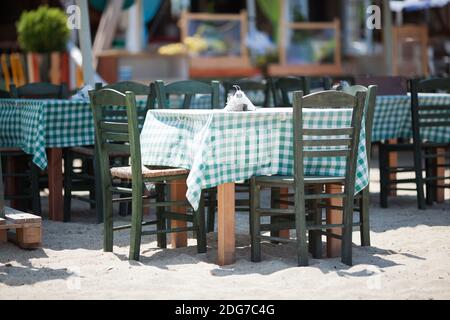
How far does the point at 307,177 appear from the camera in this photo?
519 cm

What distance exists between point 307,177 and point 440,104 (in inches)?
119

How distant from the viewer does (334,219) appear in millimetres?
5516

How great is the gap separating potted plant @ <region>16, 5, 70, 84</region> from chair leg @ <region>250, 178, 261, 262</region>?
7.46 meters

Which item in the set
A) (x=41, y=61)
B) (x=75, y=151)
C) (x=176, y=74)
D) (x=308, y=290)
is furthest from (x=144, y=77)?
(x=308, y=290)

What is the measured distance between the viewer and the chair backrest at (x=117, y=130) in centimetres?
A: 525

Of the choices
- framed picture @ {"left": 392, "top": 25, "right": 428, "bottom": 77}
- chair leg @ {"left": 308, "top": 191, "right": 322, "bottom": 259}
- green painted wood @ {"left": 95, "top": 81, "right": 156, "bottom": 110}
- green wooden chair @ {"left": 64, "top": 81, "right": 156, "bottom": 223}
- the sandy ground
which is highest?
framed picture @ {"left": 392, "top": 25, "right": 428, "bottom": 77}

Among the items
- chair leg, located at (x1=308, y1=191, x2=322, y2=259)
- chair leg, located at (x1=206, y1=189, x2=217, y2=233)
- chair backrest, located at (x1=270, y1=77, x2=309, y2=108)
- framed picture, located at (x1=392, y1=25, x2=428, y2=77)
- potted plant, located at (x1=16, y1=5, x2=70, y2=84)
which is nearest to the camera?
chair leg, located at (x1=308, y1=191, x2=322, y2=259)

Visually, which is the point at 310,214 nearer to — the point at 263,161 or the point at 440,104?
the point at 263,161

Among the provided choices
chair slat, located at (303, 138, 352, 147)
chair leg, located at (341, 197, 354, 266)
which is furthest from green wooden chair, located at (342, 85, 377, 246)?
chair slat, located at (303, 138, 352, 147)

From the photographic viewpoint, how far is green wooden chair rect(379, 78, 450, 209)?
762cm

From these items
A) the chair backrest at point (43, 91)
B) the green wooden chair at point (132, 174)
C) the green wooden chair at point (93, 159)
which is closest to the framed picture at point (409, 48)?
the chair backrest at point (43, 91)

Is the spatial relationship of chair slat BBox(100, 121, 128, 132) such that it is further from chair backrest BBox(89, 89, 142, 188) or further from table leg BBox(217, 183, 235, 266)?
table leg BBox(217, 183, 235, 266)

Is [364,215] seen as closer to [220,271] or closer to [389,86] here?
[220,271]

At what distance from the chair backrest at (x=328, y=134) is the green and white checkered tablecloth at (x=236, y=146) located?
111 mm
